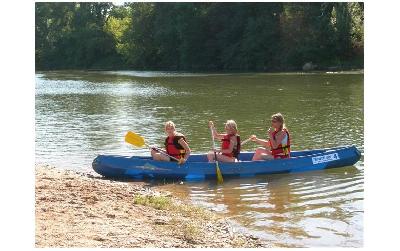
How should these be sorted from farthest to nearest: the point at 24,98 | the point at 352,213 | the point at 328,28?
the point at 328,28
the point at 352,213
the point at 24,98

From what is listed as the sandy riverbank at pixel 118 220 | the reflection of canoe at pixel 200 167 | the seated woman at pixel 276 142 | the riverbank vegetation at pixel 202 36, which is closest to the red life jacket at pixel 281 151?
the seated woman at pixel 276 142

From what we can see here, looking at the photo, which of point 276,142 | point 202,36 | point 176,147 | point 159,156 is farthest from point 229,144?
point 202,36

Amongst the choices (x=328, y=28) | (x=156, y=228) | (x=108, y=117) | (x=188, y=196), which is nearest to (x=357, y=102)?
(x=108, y=117)

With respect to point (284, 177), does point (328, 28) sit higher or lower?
higher

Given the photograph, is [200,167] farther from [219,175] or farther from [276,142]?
[276,142]

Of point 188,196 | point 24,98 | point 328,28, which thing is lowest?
point 188,196

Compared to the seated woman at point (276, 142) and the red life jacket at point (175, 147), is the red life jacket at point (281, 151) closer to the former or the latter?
the seated woman at point (276, 142)

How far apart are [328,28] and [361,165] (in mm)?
34264

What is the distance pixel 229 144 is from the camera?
9.65 meters

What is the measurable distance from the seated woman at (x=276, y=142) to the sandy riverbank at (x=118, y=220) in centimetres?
228

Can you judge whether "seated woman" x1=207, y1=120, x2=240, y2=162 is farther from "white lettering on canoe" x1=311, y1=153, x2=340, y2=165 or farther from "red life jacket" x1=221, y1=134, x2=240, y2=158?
"white lettering on canoe" x1=311, y1=153, x2=340, y2=165

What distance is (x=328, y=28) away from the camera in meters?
43.2

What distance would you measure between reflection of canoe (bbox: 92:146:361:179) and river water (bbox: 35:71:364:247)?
162 mm

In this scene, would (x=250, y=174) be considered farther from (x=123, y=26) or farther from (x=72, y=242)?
(x=123, y=26)
